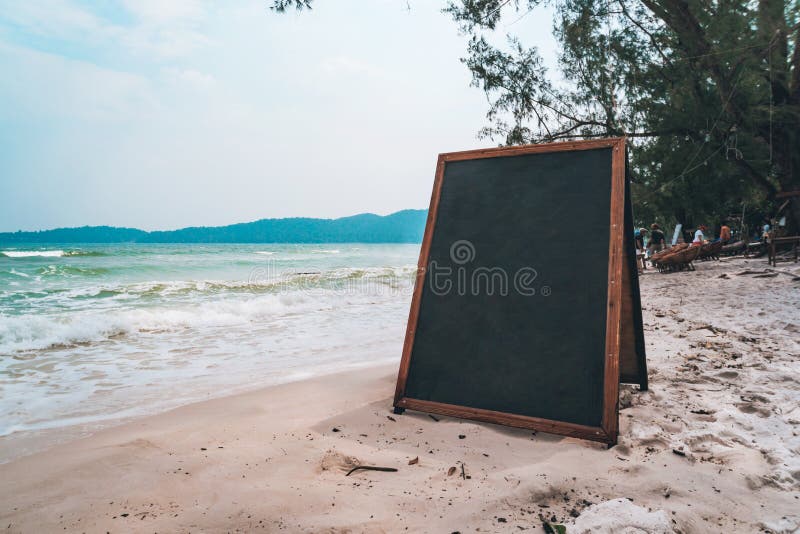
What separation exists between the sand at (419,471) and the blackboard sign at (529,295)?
0.71 ft

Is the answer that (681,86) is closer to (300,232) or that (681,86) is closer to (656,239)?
(656,239)

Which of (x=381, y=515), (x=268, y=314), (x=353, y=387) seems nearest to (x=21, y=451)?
(x=353, y=387)

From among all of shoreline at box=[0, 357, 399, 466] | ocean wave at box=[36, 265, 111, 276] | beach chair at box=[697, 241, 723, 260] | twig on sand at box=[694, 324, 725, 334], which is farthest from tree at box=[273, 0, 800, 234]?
ocean wave at box=[36, 265, 111, 276]

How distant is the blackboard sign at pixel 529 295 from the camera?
236 cm

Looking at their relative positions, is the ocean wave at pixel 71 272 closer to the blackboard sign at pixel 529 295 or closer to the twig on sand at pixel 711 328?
the blackboard sign at pixel 529 295

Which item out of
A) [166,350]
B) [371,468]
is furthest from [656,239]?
[371,468]

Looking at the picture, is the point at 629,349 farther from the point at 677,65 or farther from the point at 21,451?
the point at 677,65

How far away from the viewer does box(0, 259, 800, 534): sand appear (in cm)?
176

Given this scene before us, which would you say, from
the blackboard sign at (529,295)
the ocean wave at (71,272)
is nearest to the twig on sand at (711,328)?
the blackboard sign at (529,295)

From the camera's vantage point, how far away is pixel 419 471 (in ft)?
7.06

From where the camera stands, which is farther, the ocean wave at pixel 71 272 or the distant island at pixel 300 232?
the distant island at pixel 300 232

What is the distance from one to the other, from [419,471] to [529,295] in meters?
1.17

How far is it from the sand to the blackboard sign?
218 mm

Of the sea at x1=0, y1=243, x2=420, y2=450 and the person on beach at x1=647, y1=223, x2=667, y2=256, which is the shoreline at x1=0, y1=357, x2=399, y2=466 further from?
the person on beach at x1=647, y1=223, x2=667, y2=256
